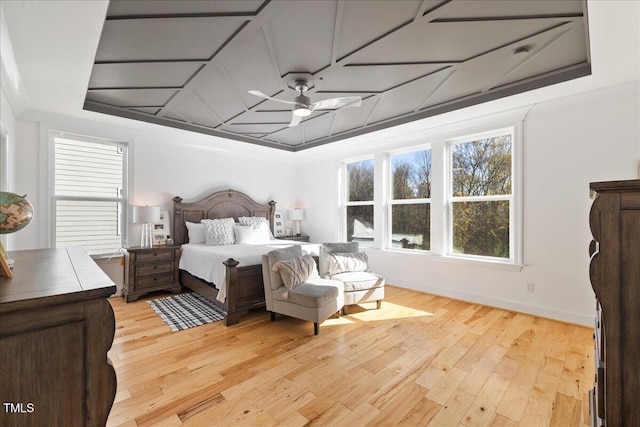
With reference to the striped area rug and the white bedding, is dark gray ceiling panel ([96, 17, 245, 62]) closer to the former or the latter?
the white bedding

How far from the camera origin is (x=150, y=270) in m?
4.10

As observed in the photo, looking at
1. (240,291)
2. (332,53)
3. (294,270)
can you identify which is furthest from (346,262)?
(332,53)

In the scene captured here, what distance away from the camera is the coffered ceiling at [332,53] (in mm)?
1973

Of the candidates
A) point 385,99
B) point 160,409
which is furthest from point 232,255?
point 385,99

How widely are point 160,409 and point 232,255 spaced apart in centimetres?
182

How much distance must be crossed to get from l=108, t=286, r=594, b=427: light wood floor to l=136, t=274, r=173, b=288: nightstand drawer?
0.78 metres

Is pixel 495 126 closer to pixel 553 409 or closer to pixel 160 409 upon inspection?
pixel 553 409

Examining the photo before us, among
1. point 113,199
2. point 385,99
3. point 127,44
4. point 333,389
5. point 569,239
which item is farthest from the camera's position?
point 113,199

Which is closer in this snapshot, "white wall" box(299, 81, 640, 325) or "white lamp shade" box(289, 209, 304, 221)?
"white wall" box(299, 81, 640, 325)

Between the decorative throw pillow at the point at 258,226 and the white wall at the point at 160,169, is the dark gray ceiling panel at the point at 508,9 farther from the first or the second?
the white wall at the point at 160,169

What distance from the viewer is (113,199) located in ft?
13.9

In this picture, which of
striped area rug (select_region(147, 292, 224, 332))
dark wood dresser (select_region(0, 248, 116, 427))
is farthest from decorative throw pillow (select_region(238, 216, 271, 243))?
dark wood dresser (select_region(0, 248, 116, 427))

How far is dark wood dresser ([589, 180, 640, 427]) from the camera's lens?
2.69ft

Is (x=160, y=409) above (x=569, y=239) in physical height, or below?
below
